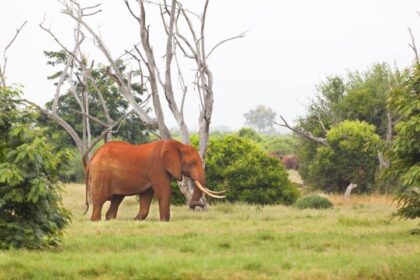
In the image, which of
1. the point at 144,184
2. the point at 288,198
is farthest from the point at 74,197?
the point at 144,184

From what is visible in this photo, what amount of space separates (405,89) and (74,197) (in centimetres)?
1869

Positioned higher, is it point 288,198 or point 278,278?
point 288,198

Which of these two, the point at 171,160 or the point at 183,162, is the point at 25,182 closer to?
the point at 171,160

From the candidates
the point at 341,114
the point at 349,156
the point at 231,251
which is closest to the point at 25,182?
the point at 231,251

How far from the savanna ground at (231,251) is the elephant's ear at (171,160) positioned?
52.9 inches

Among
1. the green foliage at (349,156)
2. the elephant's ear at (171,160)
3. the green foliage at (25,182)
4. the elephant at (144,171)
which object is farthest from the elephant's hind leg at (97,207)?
the green foliage at (349,156)

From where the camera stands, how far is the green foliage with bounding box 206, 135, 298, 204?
2642 cm

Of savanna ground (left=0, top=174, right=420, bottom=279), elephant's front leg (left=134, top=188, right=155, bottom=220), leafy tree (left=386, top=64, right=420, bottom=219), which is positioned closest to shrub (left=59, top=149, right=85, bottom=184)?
elephant's front leg (left=134, top=188, right=155, bottom=220)

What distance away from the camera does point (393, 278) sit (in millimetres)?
10531

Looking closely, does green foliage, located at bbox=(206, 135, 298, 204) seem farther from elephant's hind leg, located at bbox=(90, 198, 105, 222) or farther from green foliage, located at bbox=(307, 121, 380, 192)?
elephant's hind leg, located at bbox=(90, 198, 105, 222)

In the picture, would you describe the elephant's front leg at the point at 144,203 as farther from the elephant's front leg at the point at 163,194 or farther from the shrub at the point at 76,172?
the shrub at the point at 76,172

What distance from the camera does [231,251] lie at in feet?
42.6

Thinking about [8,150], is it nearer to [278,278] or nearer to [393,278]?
[278,278]

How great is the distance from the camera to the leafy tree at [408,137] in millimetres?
14320
